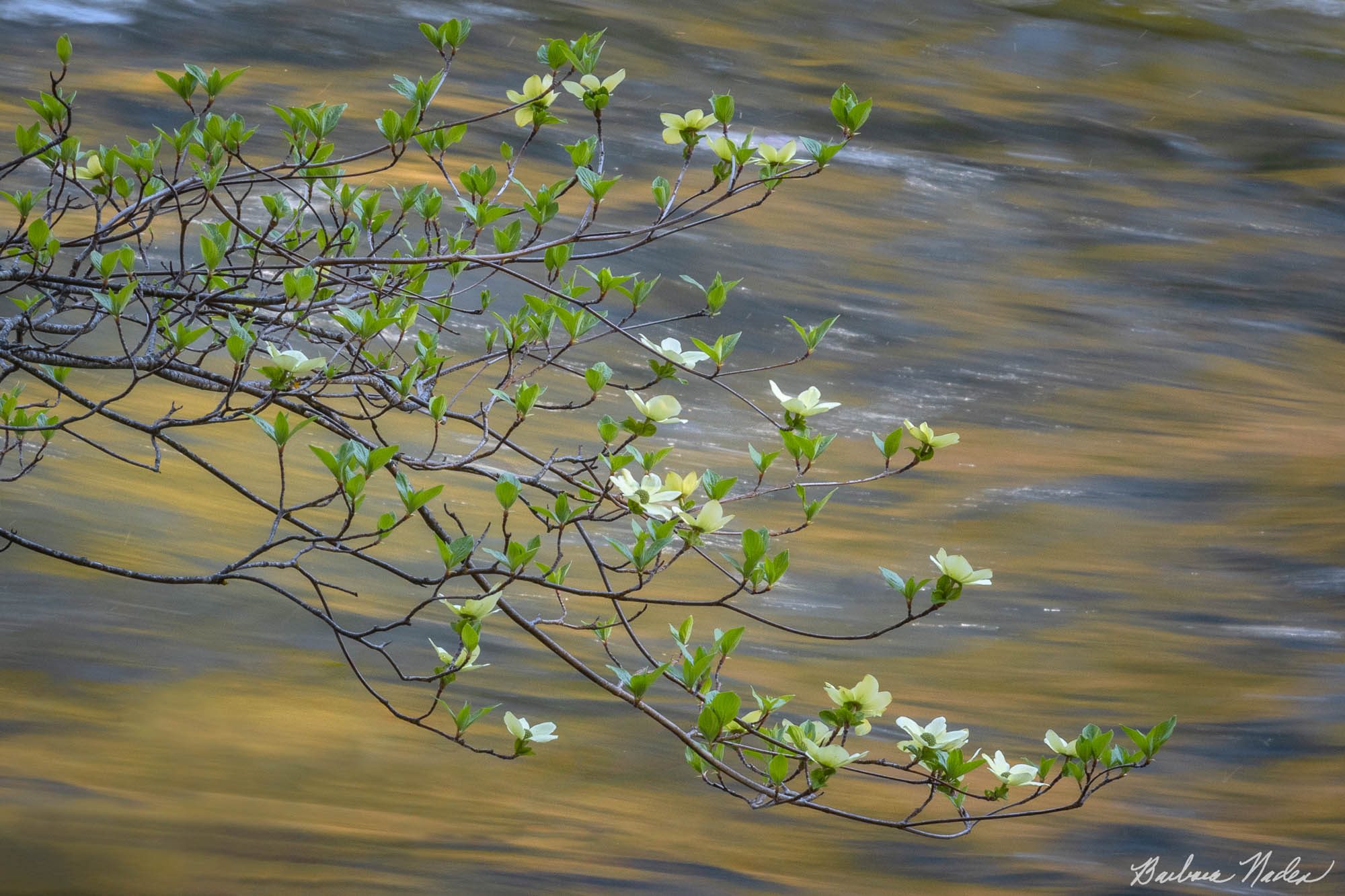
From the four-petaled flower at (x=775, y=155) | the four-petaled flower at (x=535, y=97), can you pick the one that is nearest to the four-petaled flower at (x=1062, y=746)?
the four-petaled flower at (x=775, y=155)

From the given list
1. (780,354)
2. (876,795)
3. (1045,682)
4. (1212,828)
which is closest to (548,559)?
(876,795)

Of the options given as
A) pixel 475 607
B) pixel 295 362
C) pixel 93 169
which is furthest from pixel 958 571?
pixel 93 169

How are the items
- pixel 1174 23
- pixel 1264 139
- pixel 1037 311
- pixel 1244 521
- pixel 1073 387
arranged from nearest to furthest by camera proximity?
pixel 1244 521 → pixel 1073 387 → pixel 1037 311 → pixel 1264 139 → pixel 1174 23

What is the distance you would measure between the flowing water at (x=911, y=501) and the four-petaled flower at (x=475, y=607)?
1329 mm

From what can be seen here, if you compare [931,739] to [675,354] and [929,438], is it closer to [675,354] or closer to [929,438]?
[929,438]

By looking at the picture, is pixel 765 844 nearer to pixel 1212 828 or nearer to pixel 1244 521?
pixel 1212 828

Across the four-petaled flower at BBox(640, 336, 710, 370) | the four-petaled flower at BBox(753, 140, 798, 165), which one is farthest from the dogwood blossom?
the four-petaled flower at BBox(640, 336, 710, 370)

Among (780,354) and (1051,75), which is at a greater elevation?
(1051,75)

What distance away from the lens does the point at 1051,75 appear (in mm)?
10094

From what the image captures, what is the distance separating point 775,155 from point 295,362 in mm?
688

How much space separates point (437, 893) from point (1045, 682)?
7.45ft

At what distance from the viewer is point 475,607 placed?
5.21 ft
